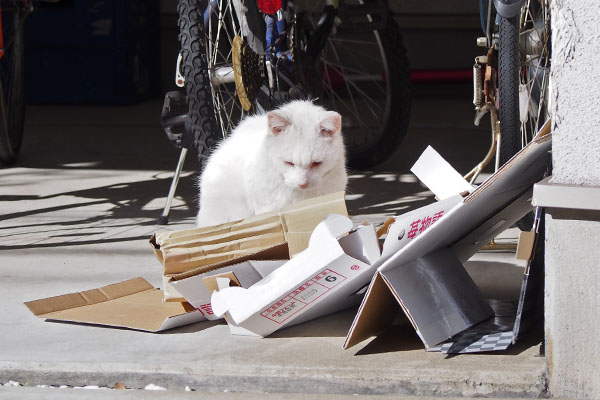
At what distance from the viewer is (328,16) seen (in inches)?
169

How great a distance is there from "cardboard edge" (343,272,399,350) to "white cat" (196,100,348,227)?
0.69m

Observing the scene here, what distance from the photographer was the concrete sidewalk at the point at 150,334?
2197 mm

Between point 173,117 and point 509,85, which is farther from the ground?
point 509,85

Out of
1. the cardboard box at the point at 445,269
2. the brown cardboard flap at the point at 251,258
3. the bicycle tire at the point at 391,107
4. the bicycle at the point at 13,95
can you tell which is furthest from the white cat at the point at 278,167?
the bicycle at the point at 13,95

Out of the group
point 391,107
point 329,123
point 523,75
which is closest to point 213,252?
point 329,123

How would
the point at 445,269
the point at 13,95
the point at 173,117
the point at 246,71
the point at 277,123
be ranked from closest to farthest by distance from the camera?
the point at 445,269, the point at 277,123, the point at 246,71, the point at 173,117, the point at 13,95

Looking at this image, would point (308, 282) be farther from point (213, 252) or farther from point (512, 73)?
point (512, 73)

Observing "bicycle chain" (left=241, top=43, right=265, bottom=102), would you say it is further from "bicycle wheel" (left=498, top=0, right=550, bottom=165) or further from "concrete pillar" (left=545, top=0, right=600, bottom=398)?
"concrete pillar" (left=545, top=0, right=600, bottom=398)

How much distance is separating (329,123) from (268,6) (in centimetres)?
78

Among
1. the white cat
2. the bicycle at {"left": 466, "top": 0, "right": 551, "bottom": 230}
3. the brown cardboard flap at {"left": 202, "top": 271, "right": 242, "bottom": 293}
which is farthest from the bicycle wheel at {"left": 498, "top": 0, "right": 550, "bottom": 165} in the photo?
the brown cardboard flap at {"left": 202, "top": 271, "right": 242, "bottom": 293}

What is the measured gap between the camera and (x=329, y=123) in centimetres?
299

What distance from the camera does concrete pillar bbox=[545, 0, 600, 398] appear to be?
1986 mm

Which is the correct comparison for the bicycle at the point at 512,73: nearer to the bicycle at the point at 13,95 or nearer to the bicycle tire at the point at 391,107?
the bicycle tire at the point at 391,107

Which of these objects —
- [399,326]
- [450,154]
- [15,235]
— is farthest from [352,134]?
[399,326]
